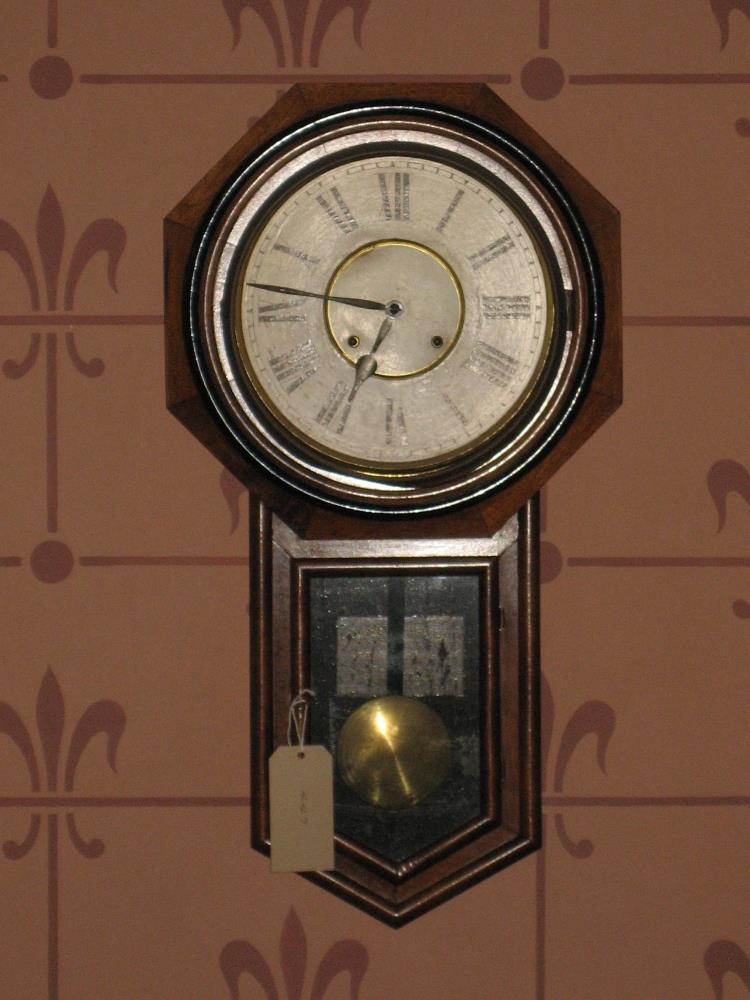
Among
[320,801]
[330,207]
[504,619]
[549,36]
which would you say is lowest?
[320,801]

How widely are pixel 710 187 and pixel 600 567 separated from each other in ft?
1.43

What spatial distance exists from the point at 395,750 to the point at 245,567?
0.26 m

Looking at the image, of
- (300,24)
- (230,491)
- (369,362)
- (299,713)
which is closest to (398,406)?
(369,362)

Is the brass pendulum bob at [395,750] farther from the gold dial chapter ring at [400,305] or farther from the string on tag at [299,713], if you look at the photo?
the gold dial chapter ring at [400,305]

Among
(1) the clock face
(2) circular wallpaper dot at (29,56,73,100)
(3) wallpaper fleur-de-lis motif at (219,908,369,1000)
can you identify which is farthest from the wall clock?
(2) circular wallpaper dot at (29,56,73,100)

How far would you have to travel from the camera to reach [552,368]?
1340mm

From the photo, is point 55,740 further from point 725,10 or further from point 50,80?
point 725,10

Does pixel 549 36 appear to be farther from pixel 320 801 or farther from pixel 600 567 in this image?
pixel 320 801

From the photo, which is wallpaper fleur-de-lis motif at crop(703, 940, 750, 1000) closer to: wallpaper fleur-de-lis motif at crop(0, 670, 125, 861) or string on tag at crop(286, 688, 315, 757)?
string on tag at crop(286, 688, 315, 757)

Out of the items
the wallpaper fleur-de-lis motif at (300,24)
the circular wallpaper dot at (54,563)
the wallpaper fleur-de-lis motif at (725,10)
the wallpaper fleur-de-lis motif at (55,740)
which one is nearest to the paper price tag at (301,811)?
the wallpaper fleur-de-lis motif at (55,740)

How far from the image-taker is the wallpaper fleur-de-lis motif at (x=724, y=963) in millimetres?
1415

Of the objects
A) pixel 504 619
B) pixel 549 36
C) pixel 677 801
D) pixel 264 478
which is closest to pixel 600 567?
pixel 504 619

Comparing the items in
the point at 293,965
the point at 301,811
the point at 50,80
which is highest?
the point at 50,80

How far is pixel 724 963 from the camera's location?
1.42m
